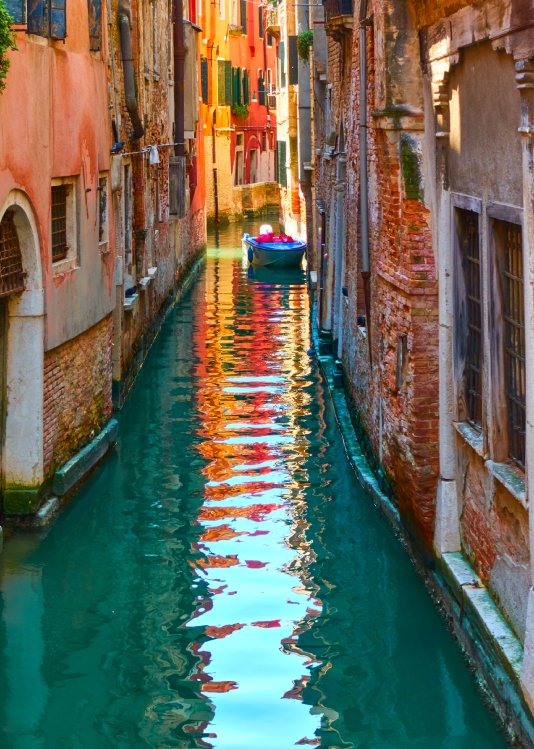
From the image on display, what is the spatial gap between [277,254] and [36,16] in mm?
20464

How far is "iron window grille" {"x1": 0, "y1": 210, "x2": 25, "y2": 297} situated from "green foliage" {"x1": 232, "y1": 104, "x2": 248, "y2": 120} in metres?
38.8

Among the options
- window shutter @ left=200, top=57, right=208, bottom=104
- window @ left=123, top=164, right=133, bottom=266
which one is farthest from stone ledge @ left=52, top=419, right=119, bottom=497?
window shutter @ left=200, top=57, right=208, bottom=104

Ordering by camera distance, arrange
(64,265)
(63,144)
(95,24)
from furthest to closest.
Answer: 1. (95,24)
2. (64,265)
3. (63,144)

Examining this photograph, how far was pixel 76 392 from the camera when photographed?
441 inches

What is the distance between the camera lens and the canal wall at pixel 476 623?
5.75m

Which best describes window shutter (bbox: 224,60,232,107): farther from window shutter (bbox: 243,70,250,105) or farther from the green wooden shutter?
the green wooden shutter

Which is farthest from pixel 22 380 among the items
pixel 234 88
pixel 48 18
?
pixel 234 88

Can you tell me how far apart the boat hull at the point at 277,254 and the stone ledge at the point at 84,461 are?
55.7 feet

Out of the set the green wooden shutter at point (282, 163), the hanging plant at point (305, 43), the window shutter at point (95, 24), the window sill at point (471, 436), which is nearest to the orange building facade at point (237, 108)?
the green wooden shutter at point (282, 163)

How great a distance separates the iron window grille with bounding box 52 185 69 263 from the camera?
35.5 feet

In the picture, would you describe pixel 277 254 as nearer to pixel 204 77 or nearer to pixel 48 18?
pixel 204 77

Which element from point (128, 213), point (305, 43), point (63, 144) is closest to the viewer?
point (63, 144)

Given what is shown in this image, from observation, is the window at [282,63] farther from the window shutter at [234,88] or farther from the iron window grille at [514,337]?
the iron window grille at [514,337]

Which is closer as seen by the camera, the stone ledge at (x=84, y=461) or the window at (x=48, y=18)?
the window at (x=48, y=18)
